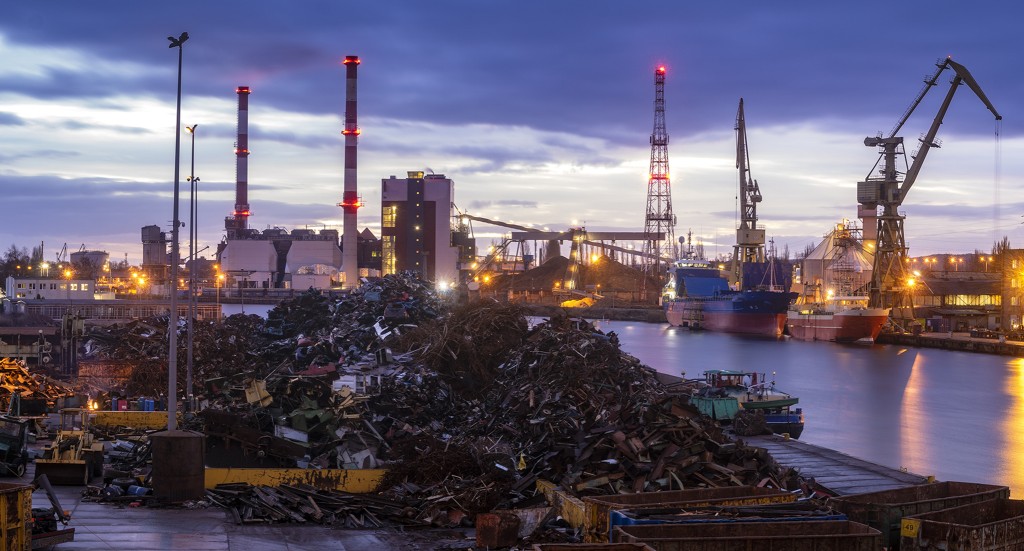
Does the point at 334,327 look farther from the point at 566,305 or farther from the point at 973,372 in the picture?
the point at 566,305

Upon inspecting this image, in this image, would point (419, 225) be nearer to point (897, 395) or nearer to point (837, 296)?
point (837, 296)

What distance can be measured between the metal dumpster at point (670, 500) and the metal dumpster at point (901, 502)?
0.74 m

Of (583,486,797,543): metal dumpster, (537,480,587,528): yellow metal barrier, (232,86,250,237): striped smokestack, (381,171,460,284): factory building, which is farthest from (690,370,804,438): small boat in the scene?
(232,86,250,237): striped smokestack

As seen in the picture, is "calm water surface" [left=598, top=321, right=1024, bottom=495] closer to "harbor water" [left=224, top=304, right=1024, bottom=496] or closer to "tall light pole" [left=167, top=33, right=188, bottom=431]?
"harbor water" [left=224, top=304, right=1024, bottom=496]

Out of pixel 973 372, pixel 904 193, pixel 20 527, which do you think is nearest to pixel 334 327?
pixel 20 527

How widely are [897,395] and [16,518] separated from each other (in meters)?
43.2

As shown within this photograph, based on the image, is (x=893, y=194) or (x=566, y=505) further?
(x=893, y=194)

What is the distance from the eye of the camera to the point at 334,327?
32500 millimetres

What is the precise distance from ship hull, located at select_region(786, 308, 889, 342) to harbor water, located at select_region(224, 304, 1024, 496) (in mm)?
1691

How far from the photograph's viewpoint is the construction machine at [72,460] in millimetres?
13117

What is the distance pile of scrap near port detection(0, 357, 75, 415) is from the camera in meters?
18.8

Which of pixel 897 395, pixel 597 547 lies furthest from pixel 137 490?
pixel 897 395

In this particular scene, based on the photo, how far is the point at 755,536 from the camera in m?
9.34

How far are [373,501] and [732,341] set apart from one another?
70820mm
